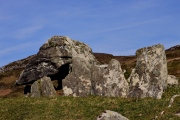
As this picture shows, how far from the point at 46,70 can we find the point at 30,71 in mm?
1962

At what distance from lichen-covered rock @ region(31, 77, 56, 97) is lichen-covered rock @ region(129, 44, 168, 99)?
337 inches

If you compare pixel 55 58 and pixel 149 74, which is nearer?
pixel 149 74

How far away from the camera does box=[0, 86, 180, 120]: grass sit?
78.0ft

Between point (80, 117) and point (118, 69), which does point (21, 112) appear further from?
point (118, 69)

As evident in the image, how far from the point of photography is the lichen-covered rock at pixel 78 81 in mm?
34188

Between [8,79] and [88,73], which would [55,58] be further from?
[8,79]

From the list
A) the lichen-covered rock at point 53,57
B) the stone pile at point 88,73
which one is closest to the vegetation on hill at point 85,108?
the stone pile at point 88,73

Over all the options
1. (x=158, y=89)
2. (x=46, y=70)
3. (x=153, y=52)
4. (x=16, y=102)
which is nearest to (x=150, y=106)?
(x=158, y=89)

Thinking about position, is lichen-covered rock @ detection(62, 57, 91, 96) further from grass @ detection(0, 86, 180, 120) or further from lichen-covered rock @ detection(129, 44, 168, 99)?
lichen-covered rock @ detection(129, 44, 168, 99)

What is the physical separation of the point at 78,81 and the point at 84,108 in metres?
7.59

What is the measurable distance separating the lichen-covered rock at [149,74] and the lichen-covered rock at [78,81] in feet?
15.3

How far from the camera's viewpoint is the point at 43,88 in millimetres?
36250

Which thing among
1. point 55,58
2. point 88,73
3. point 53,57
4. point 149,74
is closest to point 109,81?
point 88,73

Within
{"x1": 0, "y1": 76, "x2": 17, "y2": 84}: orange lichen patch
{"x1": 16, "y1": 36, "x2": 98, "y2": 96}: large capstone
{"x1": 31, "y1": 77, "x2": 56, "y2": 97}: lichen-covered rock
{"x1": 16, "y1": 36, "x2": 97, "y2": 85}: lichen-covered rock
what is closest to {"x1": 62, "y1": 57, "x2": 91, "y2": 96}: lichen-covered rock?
{"x1": 31, "y1": 77, "x2": 56, "y2": 97}: lichen-covered rock
